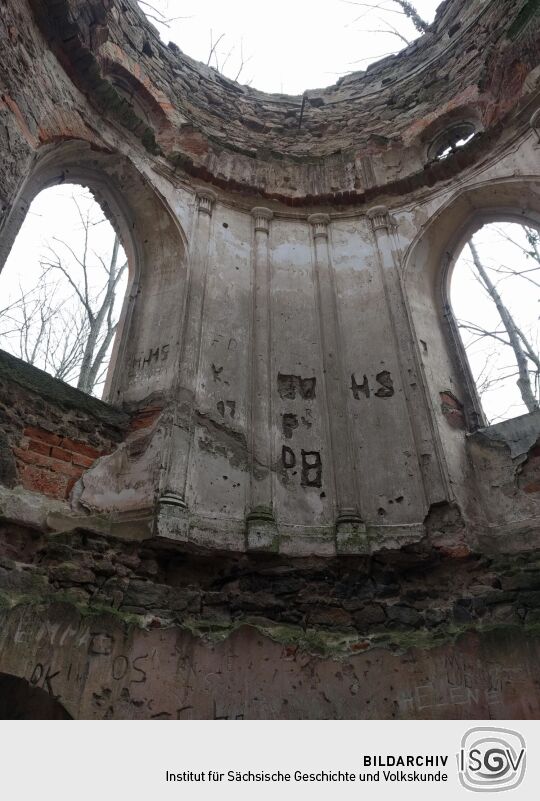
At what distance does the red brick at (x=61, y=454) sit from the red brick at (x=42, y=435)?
0.06 metres

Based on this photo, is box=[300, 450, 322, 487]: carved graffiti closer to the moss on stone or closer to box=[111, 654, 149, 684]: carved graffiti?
the moss on stone

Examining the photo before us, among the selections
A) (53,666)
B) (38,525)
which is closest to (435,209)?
(38,525)

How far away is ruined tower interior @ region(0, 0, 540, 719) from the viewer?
3855 mm

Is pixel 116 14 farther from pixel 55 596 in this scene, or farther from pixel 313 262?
pixel 55 596

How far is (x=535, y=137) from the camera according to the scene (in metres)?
6.33

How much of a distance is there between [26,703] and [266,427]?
2.99m

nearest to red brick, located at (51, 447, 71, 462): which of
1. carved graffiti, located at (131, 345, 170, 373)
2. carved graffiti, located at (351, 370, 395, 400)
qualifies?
carved graffiti, located at (131, 345, 170, 373)

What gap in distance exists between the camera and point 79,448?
4.73 meters

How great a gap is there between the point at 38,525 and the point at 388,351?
3.89 meters

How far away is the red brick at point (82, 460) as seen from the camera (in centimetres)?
464

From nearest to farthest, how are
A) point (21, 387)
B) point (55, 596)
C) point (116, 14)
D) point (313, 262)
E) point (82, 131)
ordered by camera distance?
point (55, 596)
point (21, 387)
point (82, 131)
point (313, 262)
point (116, 14)

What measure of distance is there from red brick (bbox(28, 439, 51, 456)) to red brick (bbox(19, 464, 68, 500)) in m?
0.15

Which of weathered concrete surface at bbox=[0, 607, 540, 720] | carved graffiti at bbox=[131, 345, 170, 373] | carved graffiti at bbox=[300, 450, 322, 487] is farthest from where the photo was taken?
carved graffiti at bbox=[131, 345, 170, 373]

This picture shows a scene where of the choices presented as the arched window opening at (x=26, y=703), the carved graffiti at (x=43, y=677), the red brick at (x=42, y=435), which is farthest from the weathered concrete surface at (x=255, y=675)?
the red brick at (x=42, y=435)
